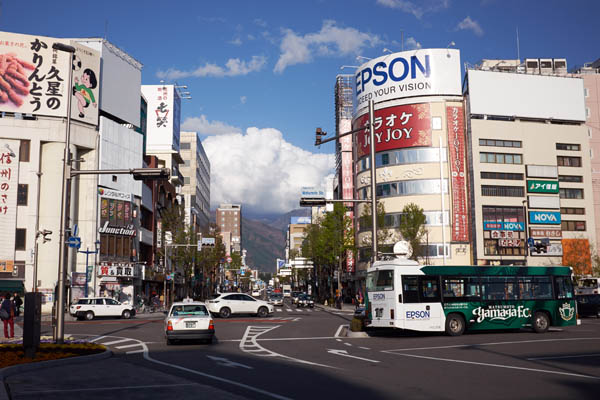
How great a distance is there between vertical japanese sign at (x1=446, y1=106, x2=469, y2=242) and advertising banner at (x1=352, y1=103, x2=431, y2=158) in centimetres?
315

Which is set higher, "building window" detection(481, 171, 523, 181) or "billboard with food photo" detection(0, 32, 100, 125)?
"billboard with food photo" detection(0, 32, 100, 125)

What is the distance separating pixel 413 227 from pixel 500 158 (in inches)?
753

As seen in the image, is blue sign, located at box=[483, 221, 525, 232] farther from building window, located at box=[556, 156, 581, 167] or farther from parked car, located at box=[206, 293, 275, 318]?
parked car, located at box=[206, 293, 275, 318]

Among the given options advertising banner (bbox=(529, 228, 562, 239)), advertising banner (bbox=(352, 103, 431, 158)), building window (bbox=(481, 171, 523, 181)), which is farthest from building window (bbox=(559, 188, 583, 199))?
advertising banner (bbox=(352, 103, 431, 158))

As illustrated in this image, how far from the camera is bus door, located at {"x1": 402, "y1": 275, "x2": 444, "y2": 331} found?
24844mm

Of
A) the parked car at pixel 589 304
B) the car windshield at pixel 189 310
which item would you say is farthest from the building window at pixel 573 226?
the car windshield at pixel 189 310

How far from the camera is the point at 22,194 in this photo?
5534cm

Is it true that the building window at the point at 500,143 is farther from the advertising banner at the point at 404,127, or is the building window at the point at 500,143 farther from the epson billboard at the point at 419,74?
the advertising banner at the point at 404,127

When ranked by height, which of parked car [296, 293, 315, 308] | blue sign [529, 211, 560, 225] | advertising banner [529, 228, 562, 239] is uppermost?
blue sign [529, 211, 560, 225]

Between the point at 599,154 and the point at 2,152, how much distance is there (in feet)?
268

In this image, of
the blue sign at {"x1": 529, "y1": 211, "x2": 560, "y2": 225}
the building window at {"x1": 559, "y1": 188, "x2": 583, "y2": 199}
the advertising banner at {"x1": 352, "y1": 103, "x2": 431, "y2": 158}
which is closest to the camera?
the advertising banner at {"x1": 352, "y1": 103, "x2": 431, "y2": 158}

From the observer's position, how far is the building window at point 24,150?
55938 millimetres

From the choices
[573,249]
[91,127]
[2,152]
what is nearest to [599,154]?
[573,249]

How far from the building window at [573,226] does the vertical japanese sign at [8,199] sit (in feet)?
223
